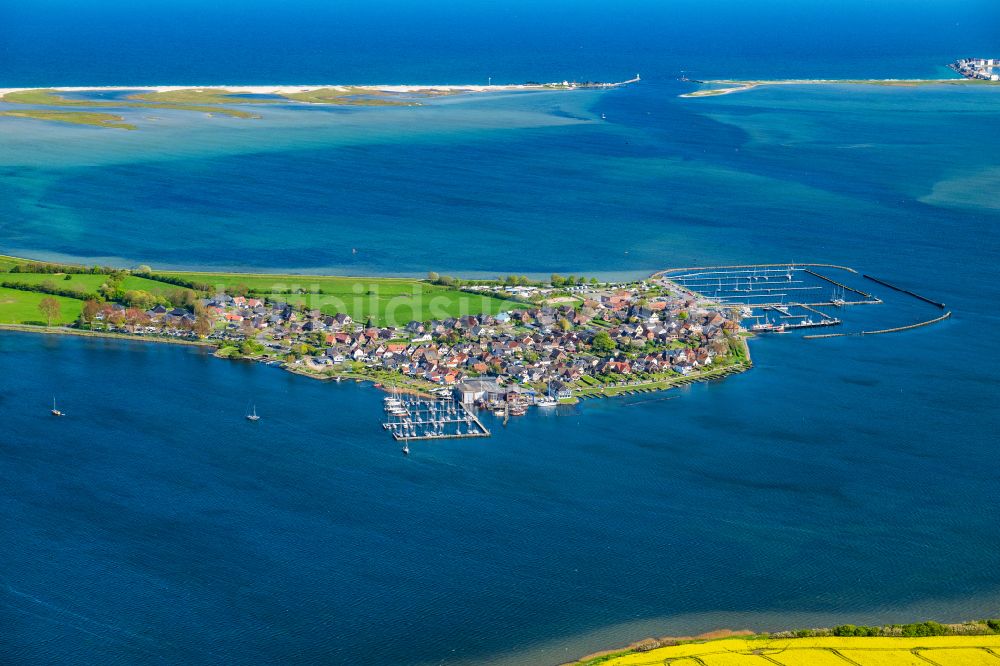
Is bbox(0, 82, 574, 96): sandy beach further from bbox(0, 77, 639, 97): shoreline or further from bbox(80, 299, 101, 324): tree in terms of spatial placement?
bbox(80, 299, 101, 324): tree

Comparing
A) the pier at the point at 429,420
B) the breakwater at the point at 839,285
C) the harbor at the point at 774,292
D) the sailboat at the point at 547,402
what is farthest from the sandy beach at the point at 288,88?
the sailboat at the point at 547,402

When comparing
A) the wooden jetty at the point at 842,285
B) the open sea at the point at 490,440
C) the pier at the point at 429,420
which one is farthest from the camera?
the wooden jetty at the point at 842,285

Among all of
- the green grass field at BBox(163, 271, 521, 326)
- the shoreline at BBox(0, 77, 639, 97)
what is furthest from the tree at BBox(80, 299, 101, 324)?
the shoreline at BBox(0, 77, 639, 97)

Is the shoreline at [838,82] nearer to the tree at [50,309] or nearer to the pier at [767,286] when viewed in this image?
the pier at [767,286]

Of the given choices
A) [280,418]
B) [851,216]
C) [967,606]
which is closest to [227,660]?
[280,418]

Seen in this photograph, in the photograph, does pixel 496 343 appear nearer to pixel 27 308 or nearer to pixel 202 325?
pixel 202 325

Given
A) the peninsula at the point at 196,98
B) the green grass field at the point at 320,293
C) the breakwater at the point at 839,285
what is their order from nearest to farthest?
1. the green grass field at the point at 320,293
2. the breakwater at the point at 839,285
3. the peninsula at the point at 196,98
